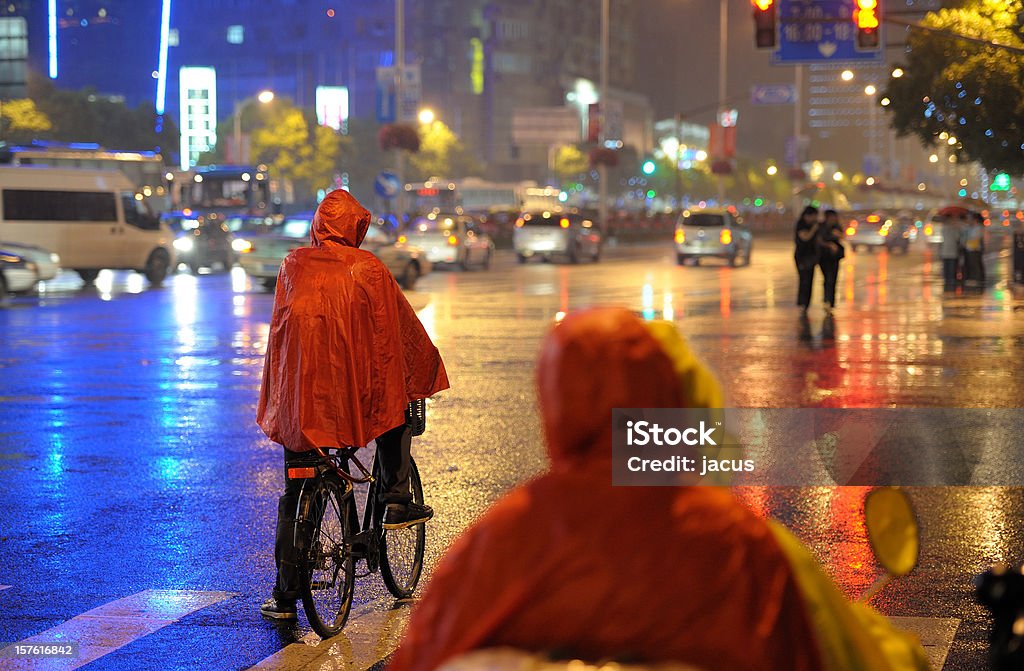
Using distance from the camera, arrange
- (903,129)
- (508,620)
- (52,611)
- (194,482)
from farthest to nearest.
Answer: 1. (903,129)
2. (194,482)
3. (52,611)
4. (508,620)

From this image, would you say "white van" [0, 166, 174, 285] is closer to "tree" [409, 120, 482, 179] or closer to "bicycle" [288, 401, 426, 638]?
"bicycle" [288, 401, 426, 638]

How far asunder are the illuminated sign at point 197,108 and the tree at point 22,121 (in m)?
37.0

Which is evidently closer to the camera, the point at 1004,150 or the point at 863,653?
the point at 863,653

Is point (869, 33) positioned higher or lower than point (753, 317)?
higher

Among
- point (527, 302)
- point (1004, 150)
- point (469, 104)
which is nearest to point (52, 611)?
point (527, 302)

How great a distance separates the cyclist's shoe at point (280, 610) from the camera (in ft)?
19.4

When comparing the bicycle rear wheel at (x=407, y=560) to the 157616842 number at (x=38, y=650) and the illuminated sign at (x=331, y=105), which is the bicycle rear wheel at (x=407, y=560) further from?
the illuminated sign at (x=331, y=105)

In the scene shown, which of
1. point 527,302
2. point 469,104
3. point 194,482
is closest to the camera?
point 194,482

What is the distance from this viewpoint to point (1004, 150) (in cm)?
3256

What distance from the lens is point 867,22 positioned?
26.8 m

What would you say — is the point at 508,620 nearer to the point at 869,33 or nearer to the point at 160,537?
the point at 160,537

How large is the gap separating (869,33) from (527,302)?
790 centimetres

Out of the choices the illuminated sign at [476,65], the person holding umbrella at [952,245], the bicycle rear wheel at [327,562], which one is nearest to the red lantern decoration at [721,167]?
the person holding umbrella at [952,245]

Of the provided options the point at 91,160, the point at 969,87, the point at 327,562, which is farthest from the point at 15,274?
the point at 327,562
